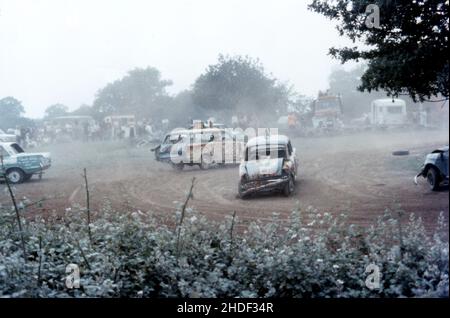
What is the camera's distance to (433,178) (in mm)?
10422

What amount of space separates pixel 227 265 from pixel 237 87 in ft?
117

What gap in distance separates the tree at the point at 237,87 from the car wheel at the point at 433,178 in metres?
30.0

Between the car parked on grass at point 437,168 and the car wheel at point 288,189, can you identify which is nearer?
the car parked on grass at point 437,168

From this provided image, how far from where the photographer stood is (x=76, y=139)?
4338 centimetres

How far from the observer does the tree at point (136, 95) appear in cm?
5828

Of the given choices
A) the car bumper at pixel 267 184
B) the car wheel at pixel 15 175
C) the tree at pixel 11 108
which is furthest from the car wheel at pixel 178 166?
the tree at pixel 11 108

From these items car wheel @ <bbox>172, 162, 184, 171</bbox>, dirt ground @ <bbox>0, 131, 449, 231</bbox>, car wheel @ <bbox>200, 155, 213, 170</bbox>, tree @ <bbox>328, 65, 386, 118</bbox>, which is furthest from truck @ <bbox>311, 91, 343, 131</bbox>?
car wheel @ <bbox>172, 162, 184, 171</bbox>

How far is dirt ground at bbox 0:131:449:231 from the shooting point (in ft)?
31.3

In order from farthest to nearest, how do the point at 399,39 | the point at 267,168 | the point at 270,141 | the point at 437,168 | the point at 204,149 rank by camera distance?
the point at 204,149 → the point at 270,141 → the point at 267,168 → the point at 437,168 → the point at 399,39

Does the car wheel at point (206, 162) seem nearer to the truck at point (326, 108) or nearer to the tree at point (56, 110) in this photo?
the truck at point (326, 108)

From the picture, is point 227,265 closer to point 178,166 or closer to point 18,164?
point 18,164

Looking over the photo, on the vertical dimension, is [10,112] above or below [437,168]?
above

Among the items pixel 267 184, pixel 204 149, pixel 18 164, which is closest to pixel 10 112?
pixel 18 164
